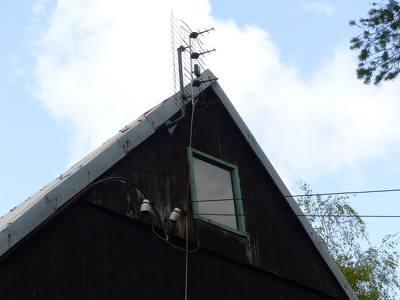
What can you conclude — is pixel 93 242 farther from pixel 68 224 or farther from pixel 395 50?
pixel 395 50

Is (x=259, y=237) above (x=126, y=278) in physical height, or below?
above

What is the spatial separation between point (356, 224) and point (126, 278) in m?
17.7

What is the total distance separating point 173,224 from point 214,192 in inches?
57.8

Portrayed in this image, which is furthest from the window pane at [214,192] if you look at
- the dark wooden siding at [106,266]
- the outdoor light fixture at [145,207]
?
the outdoor light fixture at [145,207]

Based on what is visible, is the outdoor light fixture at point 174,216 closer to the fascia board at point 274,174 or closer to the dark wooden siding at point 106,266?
the dark wooden siding at point 106,266

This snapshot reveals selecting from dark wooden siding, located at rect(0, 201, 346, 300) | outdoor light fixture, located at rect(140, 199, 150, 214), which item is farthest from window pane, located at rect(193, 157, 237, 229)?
outdoor light fixture, located at rect(140, 199, 150, 214)

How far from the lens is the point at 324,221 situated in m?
27.6

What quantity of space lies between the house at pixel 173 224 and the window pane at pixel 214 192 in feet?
0.07

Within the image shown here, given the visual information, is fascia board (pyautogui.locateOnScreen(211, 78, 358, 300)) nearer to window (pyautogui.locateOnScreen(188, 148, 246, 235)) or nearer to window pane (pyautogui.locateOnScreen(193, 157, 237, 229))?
window (pyautogui.locateOnScreen(188, 148, 246, 235))

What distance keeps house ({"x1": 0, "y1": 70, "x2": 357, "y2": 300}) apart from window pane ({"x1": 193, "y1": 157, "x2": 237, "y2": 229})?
0.9 inches

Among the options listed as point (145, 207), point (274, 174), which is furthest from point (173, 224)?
point (274, 174)

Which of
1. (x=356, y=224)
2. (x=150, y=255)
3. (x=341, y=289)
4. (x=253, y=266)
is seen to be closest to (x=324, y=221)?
(x=356, y=224)

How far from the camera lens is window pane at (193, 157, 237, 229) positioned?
1282 centimetres

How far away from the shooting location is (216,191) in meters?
13.2
